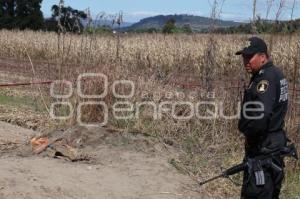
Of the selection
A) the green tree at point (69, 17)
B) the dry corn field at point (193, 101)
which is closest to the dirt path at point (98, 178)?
the dry corn field at point (193, 101)

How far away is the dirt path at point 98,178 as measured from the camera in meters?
→ 5.83

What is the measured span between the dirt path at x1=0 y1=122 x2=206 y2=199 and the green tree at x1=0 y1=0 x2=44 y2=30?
156 ft

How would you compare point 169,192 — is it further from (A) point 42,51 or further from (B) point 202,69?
(A) point 42,51

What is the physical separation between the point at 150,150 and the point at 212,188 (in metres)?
1.15

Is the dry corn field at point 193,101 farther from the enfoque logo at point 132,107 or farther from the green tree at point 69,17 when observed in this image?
the green tree at point 69,17

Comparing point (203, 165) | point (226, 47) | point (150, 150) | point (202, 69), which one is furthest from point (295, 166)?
point (226, 47)

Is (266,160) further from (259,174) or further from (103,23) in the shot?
(103,23)

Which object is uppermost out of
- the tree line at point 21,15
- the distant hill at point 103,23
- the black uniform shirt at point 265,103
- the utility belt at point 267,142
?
the distant hill at point 103,23

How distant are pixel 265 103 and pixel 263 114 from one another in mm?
97

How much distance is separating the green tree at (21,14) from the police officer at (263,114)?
163ft

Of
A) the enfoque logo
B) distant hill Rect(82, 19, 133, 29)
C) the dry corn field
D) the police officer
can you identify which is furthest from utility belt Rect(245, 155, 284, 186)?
distant hill Rect(82, 19, 133, 29)

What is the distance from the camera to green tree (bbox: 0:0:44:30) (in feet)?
176

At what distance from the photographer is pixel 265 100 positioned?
4832mm

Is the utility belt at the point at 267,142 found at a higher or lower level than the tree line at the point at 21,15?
higher
